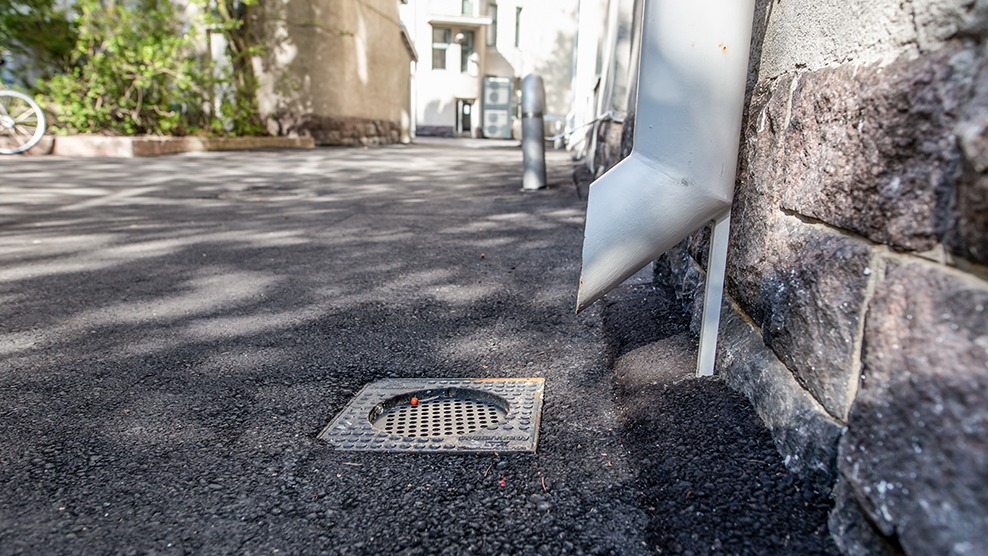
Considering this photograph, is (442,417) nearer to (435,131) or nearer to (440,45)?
(435,131)

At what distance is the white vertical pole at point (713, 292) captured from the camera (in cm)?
168

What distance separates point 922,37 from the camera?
95 cm

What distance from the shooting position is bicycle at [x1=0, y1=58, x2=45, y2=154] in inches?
331

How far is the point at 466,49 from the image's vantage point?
107 ft

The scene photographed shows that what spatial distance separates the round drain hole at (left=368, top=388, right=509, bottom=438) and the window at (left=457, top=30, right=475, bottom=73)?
31.9 m

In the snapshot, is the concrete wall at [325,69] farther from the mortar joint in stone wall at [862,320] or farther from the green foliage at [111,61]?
the mortar joint in stone wall at [862,320]

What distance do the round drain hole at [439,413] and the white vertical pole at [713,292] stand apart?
1.74ft

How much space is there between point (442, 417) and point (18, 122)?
9.19 meters

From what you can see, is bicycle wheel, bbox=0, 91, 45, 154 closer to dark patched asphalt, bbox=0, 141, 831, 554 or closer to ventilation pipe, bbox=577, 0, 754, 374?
dark patched asphalt, bbox=0, 141, 831, 554

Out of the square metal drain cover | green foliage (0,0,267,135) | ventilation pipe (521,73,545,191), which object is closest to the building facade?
green foliage (0,0,267,135)

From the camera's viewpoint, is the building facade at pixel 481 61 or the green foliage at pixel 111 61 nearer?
the green foliage at pixel 111 61

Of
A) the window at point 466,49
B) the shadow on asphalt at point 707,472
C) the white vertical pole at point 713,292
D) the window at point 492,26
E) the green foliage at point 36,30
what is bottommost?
the shadow on asphalt at point 707,472

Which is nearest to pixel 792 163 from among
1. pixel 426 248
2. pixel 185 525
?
pixel 185 525

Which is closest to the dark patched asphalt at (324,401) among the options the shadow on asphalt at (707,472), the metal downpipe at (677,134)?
the shadow on asphalt at (707,472)
